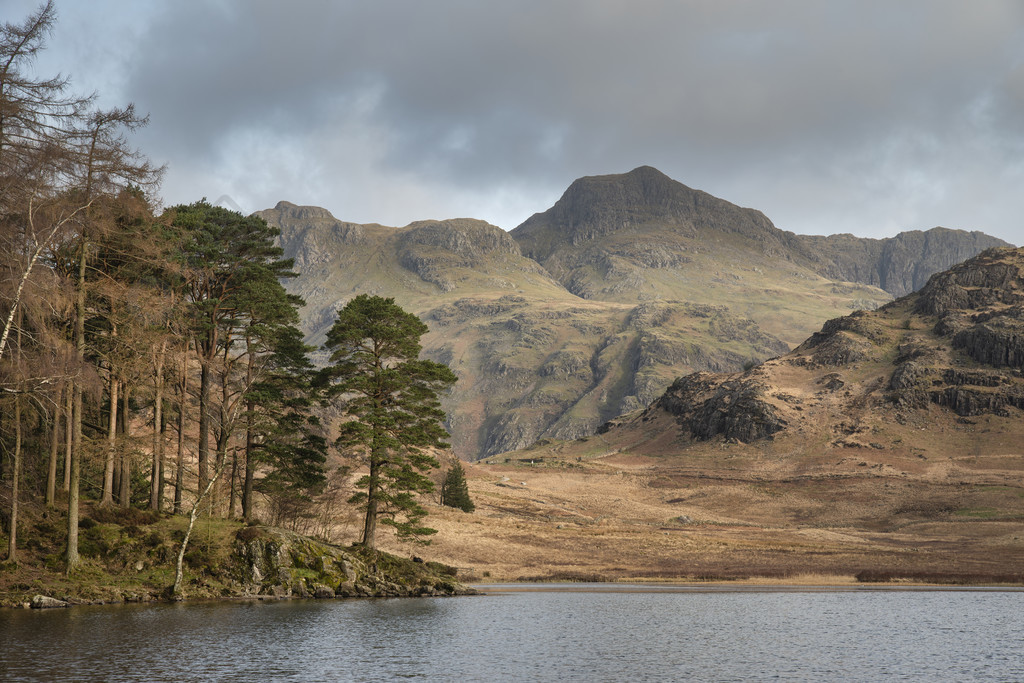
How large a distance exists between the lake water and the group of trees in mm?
9030

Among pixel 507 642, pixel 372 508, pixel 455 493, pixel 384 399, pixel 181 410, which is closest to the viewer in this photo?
pixel 507 642

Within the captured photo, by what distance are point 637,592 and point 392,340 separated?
2942cm

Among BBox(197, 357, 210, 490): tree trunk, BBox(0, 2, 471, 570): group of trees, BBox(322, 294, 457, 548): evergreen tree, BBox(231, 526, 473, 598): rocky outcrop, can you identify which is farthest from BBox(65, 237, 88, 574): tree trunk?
BBox(322, 294, 457, 548): evergreen tree

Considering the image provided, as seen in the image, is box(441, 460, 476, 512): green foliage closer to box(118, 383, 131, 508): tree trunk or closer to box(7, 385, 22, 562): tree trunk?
box(118, 383, 131, 508): tree trunk

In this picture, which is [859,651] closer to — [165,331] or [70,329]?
[165,331]

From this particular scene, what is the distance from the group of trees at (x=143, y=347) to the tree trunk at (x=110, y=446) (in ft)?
0.44

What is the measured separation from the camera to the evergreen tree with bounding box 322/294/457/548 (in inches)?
2340

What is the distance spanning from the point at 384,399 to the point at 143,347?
20.4 m

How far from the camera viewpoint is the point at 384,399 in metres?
61.8

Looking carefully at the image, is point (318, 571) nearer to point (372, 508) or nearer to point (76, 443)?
point (372, 508)

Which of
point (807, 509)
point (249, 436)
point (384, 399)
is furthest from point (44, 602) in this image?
point (807, 509)

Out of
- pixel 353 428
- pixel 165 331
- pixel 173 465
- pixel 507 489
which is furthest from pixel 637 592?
pixel 507 489

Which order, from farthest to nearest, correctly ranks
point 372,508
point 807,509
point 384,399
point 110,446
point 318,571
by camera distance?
1. point 807,509
2. point 384,399
3. point 372,508
4. point 318,571
5. point 110,446

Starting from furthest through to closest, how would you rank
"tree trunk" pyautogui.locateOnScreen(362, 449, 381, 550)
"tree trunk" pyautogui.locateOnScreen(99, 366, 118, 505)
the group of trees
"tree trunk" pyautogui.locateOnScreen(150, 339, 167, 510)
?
"tree trunk" pyautogui.locateOnScreen(362, 449, 381, 550) → "tree trunk" pyautogui.locateOnScreen(150, 339, 167, 510) → "tree trunk" pyautogui.locateOnScreen(99, 366, 118, 505) → the group of trees
